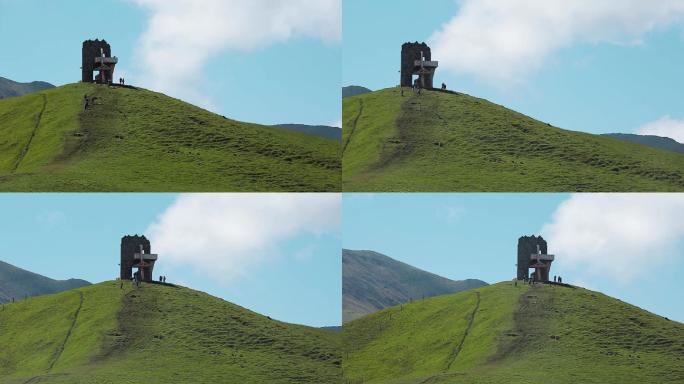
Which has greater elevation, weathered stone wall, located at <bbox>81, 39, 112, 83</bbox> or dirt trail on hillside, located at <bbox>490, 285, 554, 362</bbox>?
weathered stone wall, located at <bbox>81, 39, 112, 83</bbox>

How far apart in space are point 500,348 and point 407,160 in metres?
23.0

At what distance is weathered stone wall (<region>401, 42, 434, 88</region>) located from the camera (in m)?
98.9

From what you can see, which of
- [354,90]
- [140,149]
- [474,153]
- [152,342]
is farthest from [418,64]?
[152,342]

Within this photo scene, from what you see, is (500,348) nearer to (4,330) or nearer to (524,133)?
(524,133)

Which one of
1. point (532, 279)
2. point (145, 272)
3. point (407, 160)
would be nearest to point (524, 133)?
point (407, 160)

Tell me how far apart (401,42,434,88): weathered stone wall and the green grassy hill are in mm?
21752

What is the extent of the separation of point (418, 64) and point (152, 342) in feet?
116

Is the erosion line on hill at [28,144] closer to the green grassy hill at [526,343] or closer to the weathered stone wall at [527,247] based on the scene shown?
the green grassy hill at [526,343]

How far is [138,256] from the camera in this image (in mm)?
85688

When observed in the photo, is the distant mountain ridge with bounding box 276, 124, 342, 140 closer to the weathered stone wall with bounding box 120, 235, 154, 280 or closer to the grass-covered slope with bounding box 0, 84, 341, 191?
the grass-covered slope with bounding box 0, 84, 341, 191

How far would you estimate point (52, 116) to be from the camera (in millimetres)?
101312

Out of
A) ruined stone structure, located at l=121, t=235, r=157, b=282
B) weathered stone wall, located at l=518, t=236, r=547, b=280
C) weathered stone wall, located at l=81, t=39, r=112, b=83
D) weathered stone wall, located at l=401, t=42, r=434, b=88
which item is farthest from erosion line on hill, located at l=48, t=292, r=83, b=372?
weathered stone wall, located at l=401, t=42, r=434, b=88

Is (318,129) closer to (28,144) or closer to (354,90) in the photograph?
(354,90)

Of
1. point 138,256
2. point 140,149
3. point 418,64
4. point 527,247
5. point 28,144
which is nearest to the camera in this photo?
point 527,247
